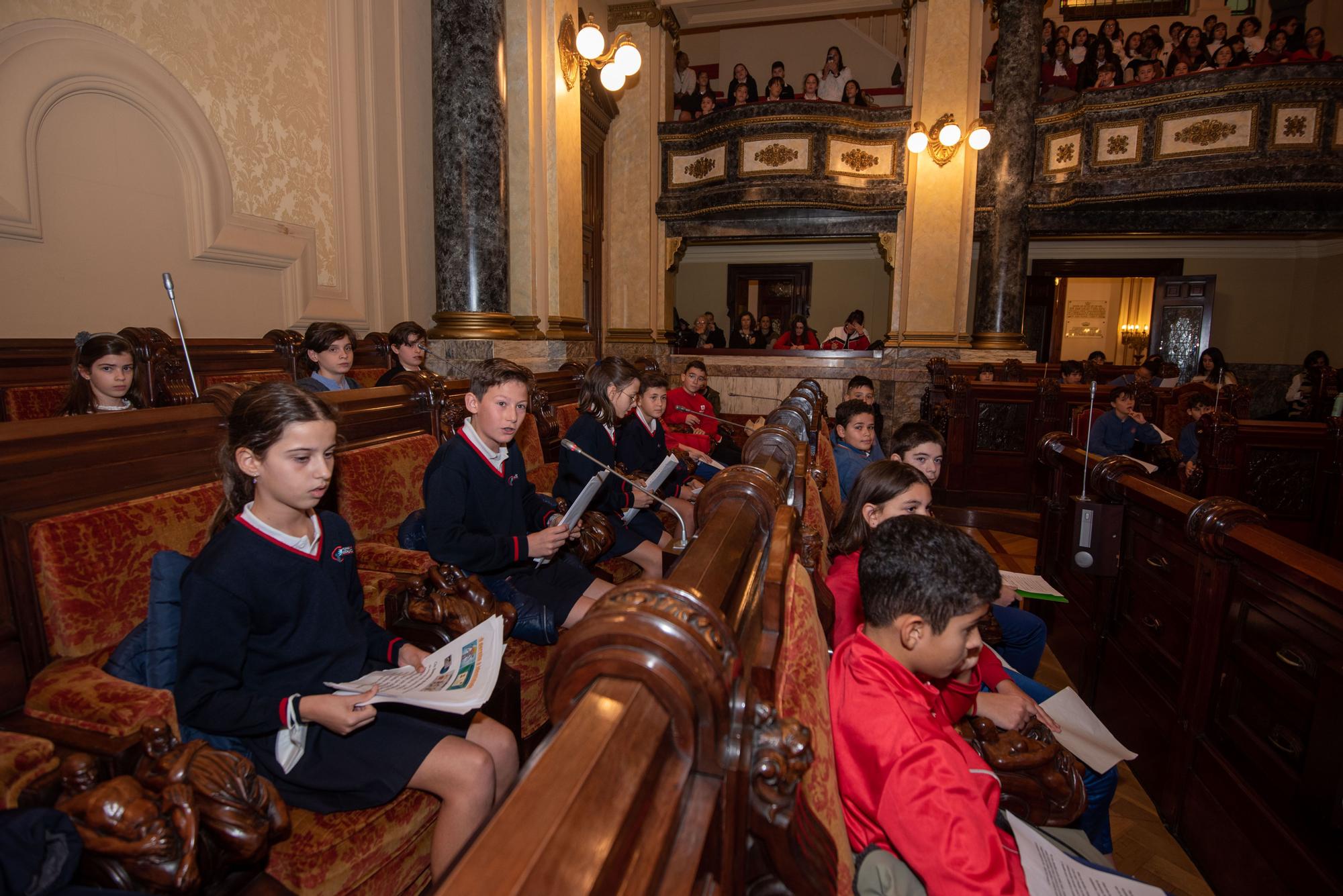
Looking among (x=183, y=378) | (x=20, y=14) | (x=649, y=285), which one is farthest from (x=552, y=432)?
(x=649, y=285)

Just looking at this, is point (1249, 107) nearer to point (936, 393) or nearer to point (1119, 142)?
point (1119, 142)

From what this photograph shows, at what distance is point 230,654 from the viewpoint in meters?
1.27

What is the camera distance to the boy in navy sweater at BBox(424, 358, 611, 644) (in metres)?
2.02

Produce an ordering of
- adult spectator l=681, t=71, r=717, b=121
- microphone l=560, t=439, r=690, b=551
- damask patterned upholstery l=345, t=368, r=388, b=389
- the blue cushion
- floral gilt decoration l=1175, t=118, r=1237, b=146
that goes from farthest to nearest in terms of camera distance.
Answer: adult spectator l=681, t=71, r=717, b=121 → floral gilt decoration l=1175, t=118, r=1237, b=146 → damask patterned upholstery l=345, t=368, r=388, b=389 → microphone l=560, t=439, r=690, b=551 → the blue cushion

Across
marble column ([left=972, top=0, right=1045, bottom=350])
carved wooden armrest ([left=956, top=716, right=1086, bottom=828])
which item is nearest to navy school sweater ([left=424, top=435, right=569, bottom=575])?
carved wooden armrest ([left=956, top=716, right=1086, bottom=828])

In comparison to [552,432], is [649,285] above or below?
above

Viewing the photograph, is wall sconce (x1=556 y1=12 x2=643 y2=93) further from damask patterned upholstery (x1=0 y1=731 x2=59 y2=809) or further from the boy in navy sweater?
damask patterned upholstery (x1=0 y1=731 x2=59 y2=809)

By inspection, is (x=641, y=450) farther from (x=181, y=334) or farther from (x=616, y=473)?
(x=181, y=334)

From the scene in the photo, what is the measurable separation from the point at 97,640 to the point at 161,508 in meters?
0.33

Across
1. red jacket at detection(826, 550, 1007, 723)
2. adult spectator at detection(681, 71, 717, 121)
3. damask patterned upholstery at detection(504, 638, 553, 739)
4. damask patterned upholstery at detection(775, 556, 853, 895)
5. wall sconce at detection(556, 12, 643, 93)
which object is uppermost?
adult spectator at detection(681, 71, 717, 121)

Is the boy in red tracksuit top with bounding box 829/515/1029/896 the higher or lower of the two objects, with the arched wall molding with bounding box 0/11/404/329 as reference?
lower

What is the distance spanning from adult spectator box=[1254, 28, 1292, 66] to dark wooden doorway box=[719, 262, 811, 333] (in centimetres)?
679

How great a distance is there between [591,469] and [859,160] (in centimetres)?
690

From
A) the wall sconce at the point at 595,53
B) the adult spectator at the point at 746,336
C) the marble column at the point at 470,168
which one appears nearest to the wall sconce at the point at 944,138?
the adult spectator at the point at 746,336
